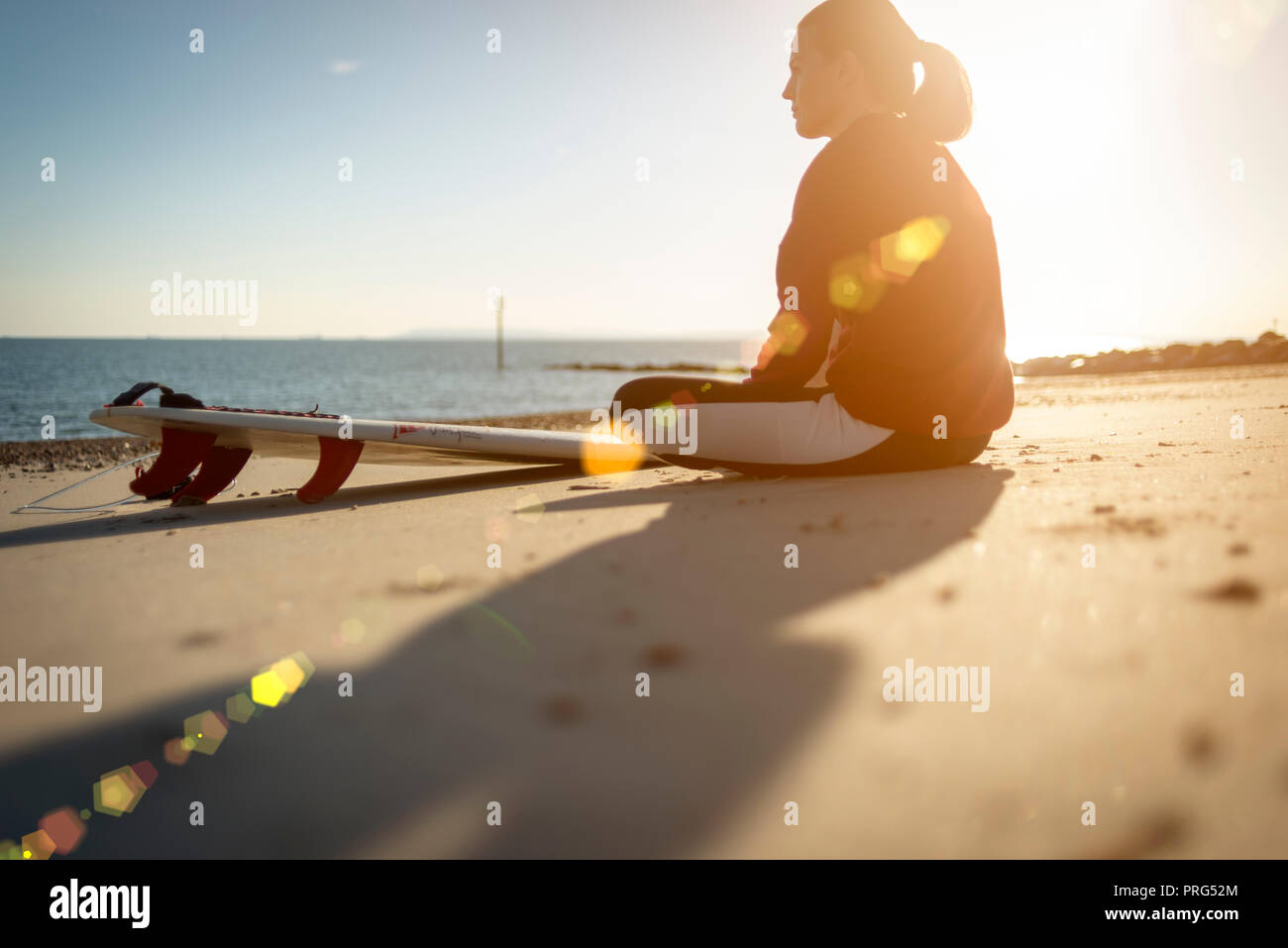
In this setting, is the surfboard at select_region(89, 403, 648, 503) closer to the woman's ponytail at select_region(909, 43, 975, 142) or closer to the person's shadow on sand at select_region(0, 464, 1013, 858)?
the woman's ponytail at select_region(909, 43, 975, 142)

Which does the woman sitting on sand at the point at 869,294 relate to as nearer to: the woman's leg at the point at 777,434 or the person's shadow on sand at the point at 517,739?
the woman's leg at the point at 777,434

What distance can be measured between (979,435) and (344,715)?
274 cm

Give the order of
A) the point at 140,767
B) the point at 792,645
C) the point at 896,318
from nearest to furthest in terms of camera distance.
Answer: the point at 140,767 → the point at 792,645 → the point at 896,318

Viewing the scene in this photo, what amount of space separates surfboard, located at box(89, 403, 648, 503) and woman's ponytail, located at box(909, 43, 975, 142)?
181 cm

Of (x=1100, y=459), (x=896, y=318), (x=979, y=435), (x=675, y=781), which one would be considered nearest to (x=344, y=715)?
(x=675, y=781)

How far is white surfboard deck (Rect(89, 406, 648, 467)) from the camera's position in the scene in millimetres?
3486

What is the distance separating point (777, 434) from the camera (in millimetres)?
2916

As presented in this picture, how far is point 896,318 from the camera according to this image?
2.76 meters

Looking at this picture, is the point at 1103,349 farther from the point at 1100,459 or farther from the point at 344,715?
the point at 344,715

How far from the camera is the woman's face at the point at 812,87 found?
2.94 metres

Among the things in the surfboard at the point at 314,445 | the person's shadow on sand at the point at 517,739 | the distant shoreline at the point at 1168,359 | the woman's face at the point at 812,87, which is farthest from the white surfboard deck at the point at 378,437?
the distant shoreline at the point at 1168,359

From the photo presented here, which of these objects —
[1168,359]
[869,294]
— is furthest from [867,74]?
[1168,359]

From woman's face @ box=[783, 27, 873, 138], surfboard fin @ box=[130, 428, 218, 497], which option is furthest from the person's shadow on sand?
surfboard fin @ box=[130, 428, 218, 497]
